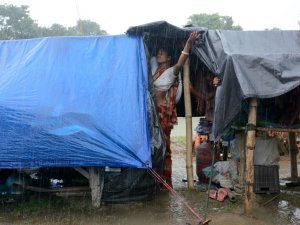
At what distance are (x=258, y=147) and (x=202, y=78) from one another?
2.00 meters

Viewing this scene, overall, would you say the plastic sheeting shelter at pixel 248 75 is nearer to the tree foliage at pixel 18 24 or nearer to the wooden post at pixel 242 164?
the wooden post at pixel 242 164

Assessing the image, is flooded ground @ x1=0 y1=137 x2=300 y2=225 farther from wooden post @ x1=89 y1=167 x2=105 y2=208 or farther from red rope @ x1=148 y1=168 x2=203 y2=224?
wooden post @ x1=89 y1=167 x2=105 y2=208

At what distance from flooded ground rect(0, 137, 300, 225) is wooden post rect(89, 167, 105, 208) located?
0.61 ft

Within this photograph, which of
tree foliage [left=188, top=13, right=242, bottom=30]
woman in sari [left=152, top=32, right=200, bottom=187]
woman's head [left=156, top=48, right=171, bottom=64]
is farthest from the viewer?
tree foliage [left=188, top=13, right=242, bottom=30]

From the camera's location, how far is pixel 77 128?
5.61 m

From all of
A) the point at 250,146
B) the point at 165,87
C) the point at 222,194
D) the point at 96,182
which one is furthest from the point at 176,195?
the point at 165,87

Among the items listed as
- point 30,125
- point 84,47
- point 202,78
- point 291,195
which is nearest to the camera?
point 30,125

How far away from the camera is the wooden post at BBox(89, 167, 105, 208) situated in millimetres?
5953

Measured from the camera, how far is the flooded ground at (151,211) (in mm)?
5645

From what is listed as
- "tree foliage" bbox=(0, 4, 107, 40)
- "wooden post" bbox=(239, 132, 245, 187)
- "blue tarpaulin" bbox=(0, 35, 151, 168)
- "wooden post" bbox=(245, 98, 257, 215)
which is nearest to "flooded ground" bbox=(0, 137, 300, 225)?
"wooden post" bbox=(239, 132, 245, 187)

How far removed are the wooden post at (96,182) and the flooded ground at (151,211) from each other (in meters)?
0.18

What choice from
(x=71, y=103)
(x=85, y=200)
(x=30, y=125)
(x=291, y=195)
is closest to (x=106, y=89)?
(x=71, y=103)

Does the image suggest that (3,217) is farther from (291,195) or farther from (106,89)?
(291,195)

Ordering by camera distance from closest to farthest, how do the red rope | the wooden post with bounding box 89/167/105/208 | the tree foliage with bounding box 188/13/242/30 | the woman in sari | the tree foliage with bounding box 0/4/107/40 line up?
the red rope
the wooden post with bounding box 89/167/105/208
the woman in sari
the tree foliage with bounding box 0/4/107/40
the tree foliage with bounding box 188/13/242/30
